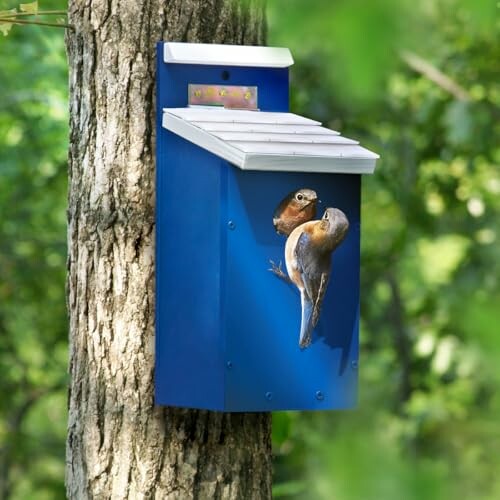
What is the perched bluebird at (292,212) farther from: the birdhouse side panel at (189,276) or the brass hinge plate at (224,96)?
the brass hinge plate at (224,96)

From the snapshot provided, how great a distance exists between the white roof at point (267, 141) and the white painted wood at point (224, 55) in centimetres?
10

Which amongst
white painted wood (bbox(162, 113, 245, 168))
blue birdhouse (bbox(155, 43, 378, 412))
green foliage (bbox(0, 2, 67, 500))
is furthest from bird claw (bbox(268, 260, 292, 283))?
green foliage (bbox(0, 2, 67, 500))

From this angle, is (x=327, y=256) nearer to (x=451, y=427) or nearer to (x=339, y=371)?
(x=339, y=371)

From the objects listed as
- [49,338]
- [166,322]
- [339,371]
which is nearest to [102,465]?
[166,322]

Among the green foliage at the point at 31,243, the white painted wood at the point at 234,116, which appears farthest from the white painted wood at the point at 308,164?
the green foliage at the point at 31,243

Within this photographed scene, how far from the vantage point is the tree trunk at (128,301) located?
214 centimetres

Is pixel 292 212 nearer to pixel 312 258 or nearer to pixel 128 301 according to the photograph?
pixel 312 258

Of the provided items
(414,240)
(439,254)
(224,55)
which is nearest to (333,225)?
(224,55)

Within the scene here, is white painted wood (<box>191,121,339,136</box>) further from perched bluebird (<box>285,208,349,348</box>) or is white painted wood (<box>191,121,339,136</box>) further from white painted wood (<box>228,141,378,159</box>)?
perched bluebird (<box>285,208,349,348</box>)

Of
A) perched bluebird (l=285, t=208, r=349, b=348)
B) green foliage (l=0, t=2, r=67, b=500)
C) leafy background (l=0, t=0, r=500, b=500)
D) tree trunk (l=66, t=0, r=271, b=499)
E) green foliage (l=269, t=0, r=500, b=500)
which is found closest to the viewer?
green foliage (l=269, t=0, r=500, b=500)

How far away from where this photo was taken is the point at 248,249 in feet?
6.48

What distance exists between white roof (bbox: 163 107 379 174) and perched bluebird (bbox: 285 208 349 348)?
10 centimetres

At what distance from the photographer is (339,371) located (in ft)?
6.87

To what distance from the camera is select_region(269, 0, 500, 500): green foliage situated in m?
0.47
